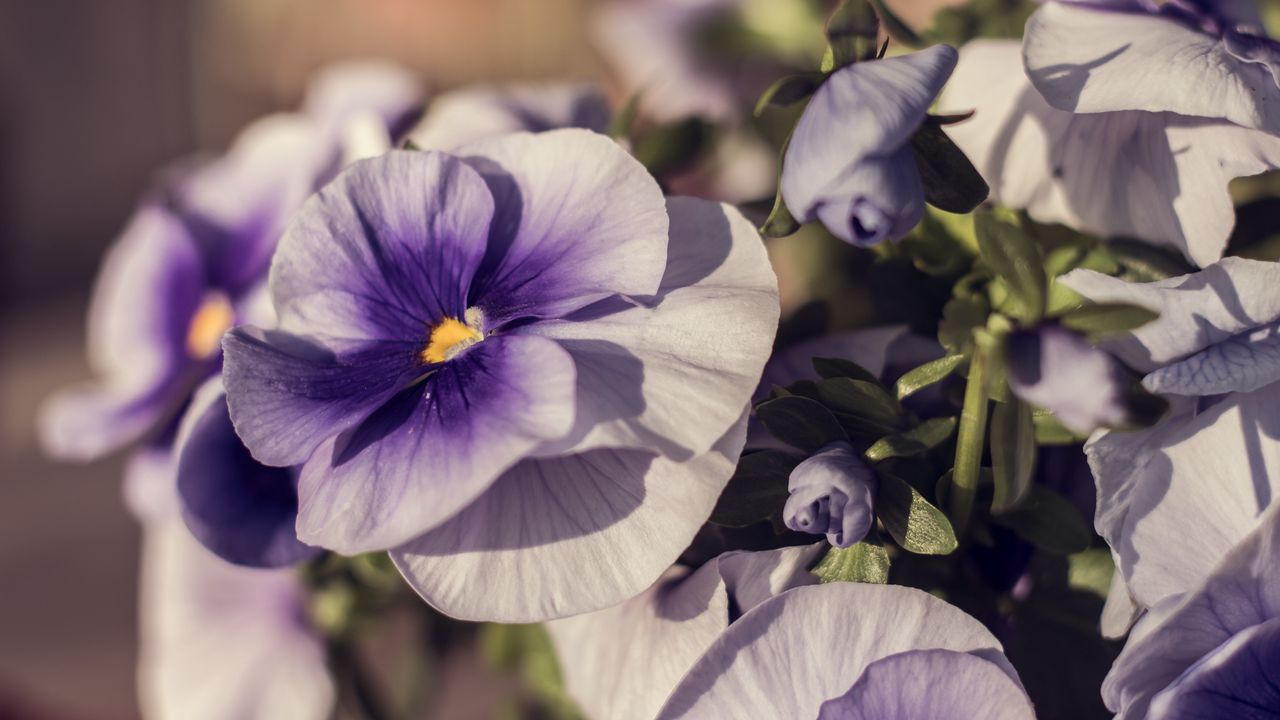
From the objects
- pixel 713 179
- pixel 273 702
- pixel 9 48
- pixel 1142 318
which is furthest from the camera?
pixel 9 48

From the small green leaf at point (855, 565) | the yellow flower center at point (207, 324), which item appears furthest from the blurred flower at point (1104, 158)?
the yellow flower center at point (207, 324)

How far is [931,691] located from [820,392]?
0.21 feet

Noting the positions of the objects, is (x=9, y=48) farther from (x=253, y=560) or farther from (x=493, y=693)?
(x=253, y=560)

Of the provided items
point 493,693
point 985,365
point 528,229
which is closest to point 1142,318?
point 985,365

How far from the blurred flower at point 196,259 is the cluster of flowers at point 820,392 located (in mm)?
103

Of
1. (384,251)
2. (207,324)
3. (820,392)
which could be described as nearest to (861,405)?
(820,392)

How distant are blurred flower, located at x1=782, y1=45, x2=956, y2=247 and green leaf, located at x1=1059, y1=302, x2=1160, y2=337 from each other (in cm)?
4

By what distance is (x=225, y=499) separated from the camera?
0.30 metres

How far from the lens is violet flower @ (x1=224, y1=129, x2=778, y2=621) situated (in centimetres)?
23

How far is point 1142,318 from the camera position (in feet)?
0.68

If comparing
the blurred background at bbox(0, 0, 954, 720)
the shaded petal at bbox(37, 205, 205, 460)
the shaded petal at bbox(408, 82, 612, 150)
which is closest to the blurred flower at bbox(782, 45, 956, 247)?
the shaded petal at bbox(408, 82, 612, 150)

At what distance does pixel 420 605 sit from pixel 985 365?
298 mm

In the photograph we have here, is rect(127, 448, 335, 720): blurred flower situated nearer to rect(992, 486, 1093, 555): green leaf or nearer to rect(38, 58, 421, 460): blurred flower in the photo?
rect(38, 58, 421, 460): blurred flower

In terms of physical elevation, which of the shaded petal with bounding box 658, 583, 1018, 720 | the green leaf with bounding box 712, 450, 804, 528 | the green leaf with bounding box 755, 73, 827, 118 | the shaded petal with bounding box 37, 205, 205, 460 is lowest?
the shaded petal with bounding box 37, 205, 205, 460
